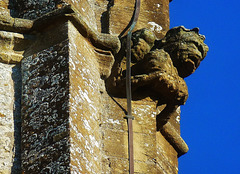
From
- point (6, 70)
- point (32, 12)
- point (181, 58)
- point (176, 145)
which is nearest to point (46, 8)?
point (32, 12)

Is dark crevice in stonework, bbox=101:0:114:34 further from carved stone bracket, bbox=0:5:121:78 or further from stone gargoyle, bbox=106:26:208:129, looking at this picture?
carved stone bracket, bbox=0:5:121:78

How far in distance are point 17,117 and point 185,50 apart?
5.60ft

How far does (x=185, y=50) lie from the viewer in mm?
8203

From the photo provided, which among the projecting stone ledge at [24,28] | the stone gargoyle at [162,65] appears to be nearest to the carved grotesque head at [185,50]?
the stone gargoyle at [162,65]

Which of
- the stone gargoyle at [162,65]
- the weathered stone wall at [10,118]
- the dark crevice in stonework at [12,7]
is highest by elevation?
the dark crevice in stonework at [12,7]

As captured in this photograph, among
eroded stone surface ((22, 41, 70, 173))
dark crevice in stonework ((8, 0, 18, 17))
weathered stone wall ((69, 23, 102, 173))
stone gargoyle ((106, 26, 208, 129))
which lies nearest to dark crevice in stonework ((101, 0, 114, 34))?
stone gargoyle ((106, 26, 208, 129))

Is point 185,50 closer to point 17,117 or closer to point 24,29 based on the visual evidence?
point 24,29

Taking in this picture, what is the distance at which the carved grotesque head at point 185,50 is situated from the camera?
820 centimetres

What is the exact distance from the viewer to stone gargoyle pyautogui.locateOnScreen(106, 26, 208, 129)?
8.05 meters

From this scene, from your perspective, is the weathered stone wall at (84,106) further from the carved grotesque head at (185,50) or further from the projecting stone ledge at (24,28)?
the carved grotesque head at (185,50)

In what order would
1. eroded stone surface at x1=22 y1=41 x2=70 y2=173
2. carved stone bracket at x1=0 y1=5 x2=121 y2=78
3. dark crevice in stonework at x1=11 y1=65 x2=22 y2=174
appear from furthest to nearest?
carved stone bracket at x1=0 y1=5 x2=121 y2=78, dark crevice in stonework at x1=11 y1=65 x2=22 y2=174, eroded stone surface at x1=22 y1=41 x2=70 y2=173

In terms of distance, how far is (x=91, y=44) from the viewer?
7621 millimetres

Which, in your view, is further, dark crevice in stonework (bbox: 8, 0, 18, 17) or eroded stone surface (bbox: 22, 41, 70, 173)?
dark crevice in stonework (bbox: 8, 0, 18, 17)

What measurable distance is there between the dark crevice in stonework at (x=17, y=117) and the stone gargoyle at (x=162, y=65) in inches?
39.1
